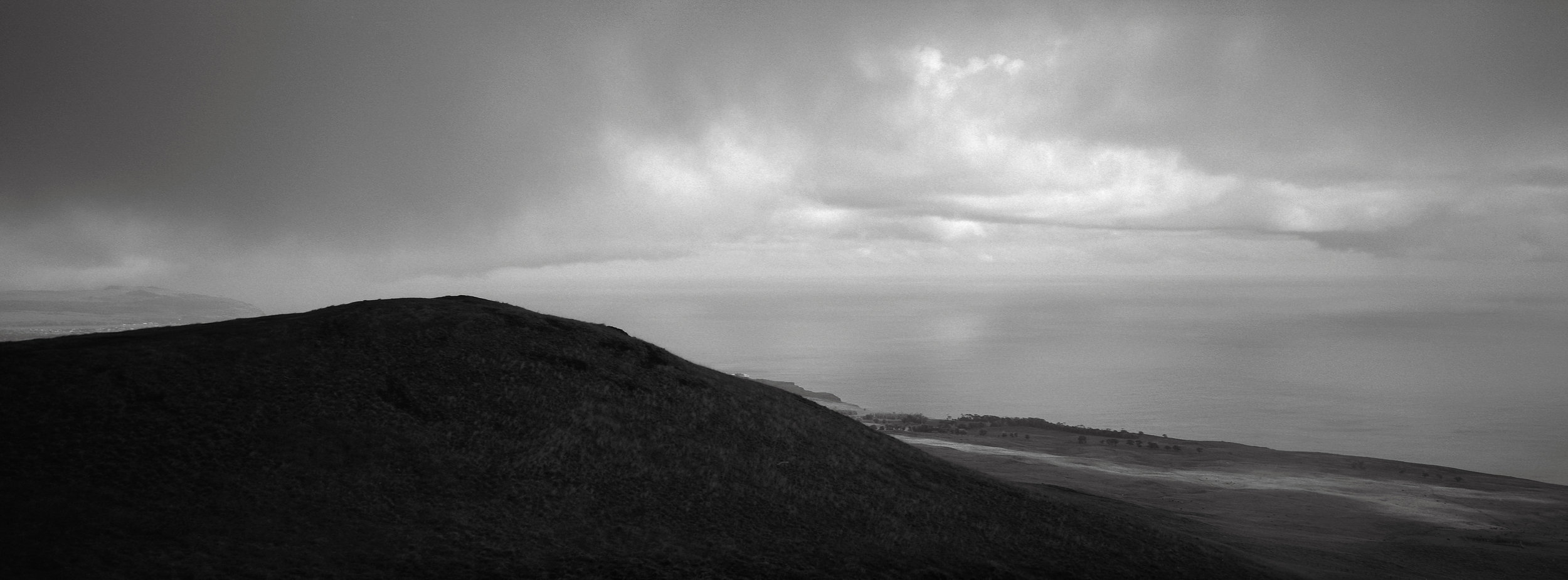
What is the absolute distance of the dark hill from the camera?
18250 mm

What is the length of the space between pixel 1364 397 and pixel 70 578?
158295 millimetres

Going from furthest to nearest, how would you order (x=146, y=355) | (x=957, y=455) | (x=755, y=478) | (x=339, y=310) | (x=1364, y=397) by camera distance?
(x=1364, y=397) → (x=957, y=455) → (x=339, y=310) → (x=755, y=478) → (x=146, y=355)

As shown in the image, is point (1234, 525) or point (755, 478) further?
point (1234, 525)

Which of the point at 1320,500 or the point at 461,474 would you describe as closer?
the point at 461,474

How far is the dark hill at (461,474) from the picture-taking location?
18.2 metres

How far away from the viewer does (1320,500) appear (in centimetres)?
4631

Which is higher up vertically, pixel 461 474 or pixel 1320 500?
pixel 461 474

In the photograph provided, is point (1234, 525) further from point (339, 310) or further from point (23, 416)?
point (23, 416)

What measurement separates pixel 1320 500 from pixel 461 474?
47442 millimetres

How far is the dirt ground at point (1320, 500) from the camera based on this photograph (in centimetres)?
3212

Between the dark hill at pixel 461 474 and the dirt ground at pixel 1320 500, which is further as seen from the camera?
the dirt ground at pixel 1320 500

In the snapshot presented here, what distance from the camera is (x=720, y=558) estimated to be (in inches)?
843

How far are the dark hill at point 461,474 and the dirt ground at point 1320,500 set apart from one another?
6.18m

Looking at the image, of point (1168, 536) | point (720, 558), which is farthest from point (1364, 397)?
point (720, 558)
